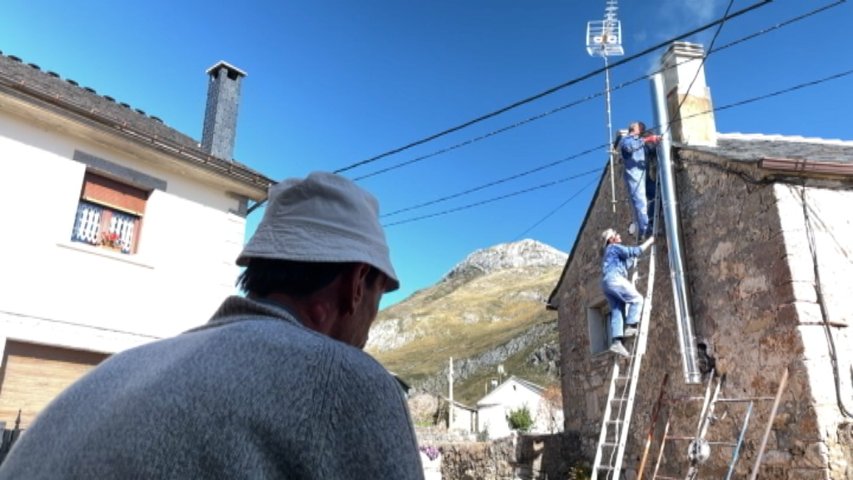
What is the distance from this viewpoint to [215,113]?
11.8 meters

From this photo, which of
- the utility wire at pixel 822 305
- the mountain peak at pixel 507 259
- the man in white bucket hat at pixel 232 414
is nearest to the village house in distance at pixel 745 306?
the utility wire at pixel 822 305

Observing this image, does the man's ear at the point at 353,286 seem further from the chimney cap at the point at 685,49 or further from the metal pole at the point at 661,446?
the chimney cap at the point at 685,49

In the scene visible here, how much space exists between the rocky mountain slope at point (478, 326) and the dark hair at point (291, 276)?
36.5 m

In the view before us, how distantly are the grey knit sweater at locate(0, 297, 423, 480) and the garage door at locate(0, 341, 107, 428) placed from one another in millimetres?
8296

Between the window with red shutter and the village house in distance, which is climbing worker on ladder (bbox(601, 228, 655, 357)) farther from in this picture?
the window with red shutter

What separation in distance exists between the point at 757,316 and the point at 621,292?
1.73 m

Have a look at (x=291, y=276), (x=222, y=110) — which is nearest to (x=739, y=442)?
(x=291, y=276)

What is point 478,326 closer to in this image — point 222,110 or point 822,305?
point 222,110

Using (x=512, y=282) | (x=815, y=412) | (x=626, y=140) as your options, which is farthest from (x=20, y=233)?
(x=512, y=282)

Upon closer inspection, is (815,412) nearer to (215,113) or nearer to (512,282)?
(215,113)

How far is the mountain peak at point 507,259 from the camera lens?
15588cm

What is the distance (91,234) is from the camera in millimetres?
8922

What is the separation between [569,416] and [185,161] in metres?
7.40

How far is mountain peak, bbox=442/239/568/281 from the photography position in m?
156
